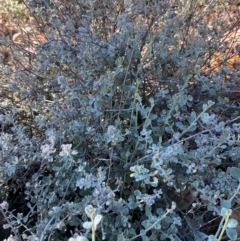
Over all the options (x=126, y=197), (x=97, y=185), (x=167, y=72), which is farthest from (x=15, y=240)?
(x=167, y=72)

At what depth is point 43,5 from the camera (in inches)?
70.5

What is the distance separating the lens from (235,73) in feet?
5.18

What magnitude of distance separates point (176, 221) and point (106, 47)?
0.65m

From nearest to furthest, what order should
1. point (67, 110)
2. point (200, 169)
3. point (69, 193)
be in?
point (200, 169) < point (69, 193) < point (67, 110)

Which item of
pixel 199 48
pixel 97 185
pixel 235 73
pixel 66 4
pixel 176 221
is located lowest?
pixel 176 221

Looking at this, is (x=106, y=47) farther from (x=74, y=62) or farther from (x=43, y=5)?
(x=43, y=5)

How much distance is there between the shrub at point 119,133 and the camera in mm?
1105

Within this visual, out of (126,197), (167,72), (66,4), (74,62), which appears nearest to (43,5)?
(66,4)

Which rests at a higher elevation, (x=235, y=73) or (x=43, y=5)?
(x=43, y=5)

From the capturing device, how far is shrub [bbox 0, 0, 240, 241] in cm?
111

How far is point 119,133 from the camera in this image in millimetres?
1153

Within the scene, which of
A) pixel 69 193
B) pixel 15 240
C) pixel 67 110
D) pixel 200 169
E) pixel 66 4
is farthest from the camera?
pixel 66 4

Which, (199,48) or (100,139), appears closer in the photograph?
(100,139)

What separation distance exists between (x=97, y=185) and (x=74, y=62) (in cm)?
62
